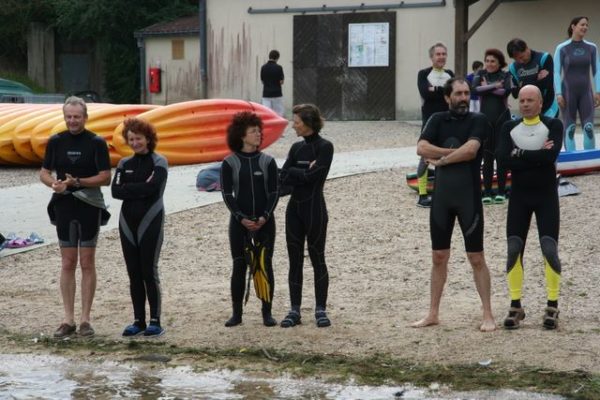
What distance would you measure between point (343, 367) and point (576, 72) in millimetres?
7106

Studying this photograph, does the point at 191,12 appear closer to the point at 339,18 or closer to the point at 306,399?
the point at 339,18

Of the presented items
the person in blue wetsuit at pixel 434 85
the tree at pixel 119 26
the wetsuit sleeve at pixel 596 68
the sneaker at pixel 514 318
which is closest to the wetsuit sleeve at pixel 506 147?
the sneaker at pixel 514 318

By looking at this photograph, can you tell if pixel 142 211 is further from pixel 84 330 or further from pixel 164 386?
pixel 164 386

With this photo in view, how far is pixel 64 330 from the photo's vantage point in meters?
9.02

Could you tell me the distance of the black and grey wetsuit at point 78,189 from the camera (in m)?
8.88

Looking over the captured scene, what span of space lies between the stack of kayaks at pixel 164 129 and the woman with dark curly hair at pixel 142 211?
8786 mm

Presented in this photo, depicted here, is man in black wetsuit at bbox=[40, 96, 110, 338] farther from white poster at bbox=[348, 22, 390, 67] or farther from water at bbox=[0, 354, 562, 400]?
white poster at bbox=[348, 22, 390, 67]

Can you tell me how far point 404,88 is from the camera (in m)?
27.6

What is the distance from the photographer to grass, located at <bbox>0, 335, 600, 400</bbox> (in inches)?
287

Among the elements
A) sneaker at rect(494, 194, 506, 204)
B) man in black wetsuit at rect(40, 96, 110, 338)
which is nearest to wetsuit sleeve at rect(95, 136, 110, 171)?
man in black wetsuit at rect(40, 96, 110, 338)

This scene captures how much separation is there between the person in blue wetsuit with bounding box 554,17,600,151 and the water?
23.1ft

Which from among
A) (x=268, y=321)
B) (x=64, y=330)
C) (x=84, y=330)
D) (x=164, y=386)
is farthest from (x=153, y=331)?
(x=164, y=386)

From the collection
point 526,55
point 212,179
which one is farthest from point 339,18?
point 526,55

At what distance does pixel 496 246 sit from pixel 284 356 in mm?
4102
